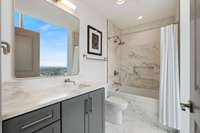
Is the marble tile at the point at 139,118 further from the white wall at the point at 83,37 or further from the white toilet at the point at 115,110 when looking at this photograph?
the white wall at the point at 83,37

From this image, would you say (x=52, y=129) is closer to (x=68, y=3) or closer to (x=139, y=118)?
(x=68, y=3)

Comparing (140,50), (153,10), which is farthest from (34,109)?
(140,50)

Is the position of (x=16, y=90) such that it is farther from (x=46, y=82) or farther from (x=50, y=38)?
(x=50, y=38)

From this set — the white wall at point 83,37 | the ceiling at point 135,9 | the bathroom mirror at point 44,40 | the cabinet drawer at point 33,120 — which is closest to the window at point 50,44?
the bathroom mirror at point 44,40

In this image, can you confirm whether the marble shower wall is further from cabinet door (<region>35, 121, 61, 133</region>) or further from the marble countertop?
cabinet door (<region>35, 121, 61, 133</region>)

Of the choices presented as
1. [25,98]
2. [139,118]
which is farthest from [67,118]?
[139,118]

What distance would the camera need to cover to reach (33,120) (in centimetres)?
93

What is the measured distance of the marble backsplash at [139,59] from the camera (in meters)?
3.22

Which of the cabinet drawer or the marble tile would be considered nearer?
the cabinet drawer

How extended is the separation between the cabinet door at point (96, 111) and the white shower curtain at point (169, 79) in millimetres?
1170

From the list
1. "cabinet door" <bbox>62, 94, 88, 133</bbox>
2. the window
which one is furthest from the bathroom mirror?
"cabinet door" <bbox>62, 94, 88, 133</bbox>

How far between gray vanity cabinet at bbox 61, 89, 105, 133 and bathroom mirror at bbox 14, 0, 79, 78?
61 centimetres

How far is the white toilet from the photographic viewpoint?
2469 millimetres

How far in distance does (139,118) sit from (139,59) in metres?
1.57
